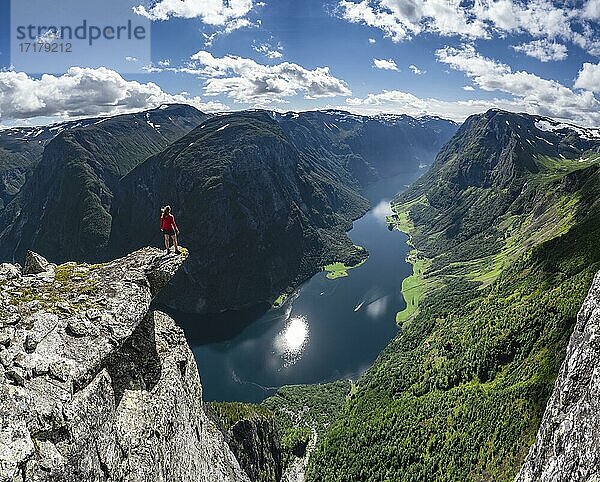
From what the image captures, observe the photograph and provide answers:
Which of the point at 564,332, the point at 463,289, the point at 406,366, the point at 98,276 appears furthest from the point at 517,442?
the point at 463,289

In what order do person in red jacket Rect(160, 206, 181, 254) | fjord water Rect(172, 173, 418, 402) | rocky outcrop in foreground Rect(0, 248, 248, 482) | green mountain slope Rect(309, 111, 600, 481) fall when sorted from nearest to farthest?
rocky outcrop in foreground Rect(0, 248, 248, 482)
person in red jacket Rect(160, 206, 181, 254)
green mountain slope Rect(309, 111, 600, 481)
fjord water Rect(172, 173, 418, 402)

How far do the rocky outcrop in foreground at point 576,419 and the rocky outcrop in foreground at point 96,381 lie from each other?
1546cm

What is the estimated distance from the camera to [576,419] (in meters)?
12.4

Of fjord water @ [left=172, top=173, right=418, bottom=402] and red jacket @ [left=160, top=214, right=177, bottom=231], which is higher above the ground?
red jacket @ [left=160, top=214, right=177, bottom=231]

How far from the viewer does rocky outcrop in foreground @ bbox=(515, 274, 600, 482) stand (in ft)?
37.0

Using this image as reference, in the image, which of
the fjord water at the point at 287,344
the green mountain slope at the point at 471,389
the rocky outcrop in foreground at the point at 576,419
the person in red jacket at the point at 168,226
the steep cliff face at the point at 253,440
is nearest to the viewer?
the rocky outcrop in foreground at the point at 576,419

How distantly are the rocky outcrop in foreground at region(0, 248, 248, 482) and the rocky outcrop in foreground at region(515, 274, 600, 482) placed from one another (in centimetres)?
1546

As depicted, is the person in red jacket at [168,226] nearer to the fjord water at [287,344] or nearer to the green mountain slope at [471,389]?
the green mountain slope at [471,389]

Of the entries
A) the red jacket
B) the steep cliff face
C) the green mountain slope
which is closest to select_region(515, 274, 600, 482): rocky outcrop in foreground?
the red jacket

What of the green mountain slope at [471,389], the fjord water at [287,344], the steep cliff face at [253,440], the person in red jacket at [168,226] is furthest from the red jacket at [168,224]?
the fjord water at [287,344]

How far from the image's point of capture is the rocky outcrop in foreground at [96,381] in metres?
12.8

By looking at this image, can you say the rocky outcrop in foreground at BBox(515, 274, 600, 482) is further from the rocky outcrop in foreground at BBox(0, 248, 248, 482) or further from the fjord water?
the fjord water

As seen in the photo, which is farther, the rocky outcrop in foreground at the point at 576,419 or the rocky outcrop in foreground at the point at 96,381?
the rocky outcrop in foreground at the point at 96,381

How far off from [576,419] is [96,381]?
57.5 feet
